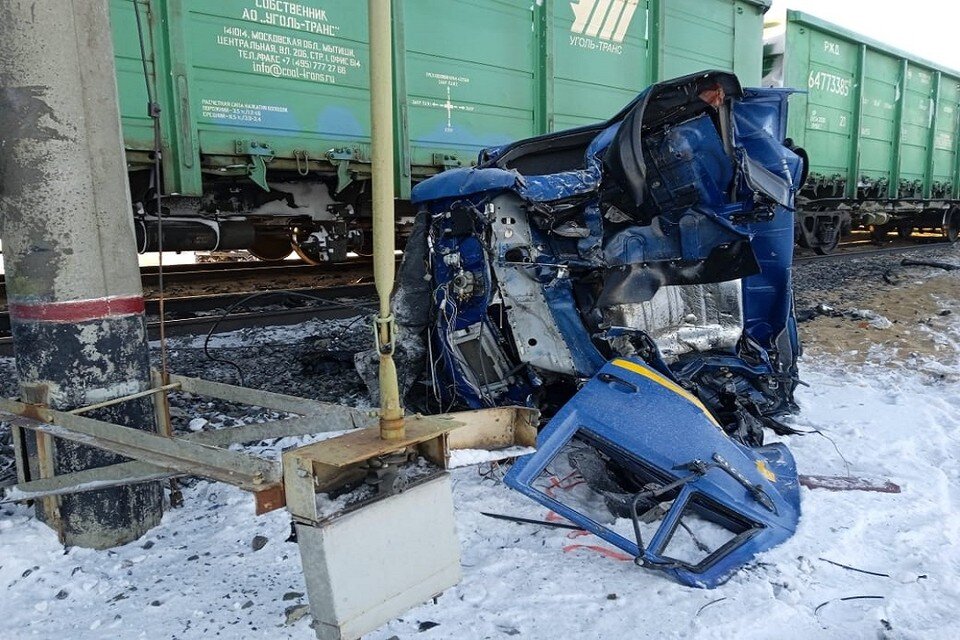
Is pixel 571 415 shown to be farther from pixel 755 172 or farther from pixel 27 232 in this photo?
pixel 27 232

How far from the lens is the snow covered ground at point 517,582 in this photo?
2154mm

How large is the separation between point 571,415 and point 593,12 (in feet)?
23.4

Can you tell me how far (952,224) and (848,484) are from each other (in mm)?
18680

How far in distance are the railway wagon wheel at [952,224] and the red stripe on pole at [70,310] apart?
2059cm

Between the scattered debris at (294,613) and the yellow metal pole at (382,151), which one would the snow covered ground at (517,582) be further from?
the yellow metal pole at (382,151)

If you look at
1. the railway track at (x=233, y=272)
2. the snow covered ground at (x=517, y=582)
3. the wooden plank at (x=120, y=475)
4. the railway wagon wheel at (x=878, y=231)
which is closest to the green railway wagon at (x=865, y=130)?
the railway wagon wheel at (x=878, y=231)

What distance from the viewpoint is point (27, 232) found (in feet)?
8.07

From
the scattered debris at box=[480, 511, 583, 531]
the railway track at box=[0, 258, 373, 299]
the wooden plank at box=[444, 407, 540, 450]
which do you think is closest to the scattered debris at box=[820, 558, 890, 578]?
the scattered debris at box=[480, 511, 583, 531]

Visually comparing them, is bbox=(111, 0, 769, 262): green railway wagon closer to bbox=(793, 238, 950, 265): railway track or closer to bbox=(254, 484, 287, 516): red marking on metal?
bbox=(254, 484, 287, 516): red marking on metal

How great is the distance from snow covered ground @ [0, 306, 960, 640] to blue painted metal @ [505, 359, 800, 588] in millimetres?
91

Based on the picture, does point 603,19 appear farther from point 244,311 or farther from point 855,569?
point 855,569

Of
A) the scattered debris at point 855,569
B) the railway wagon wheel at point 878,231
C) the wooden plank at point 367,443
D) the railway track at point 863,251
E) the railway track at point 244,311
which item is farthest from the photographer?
the railway wagon wheel at point 878,231

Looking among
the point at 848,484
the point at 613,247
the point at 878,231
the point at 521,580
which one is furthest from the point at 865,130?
the point at 521,580

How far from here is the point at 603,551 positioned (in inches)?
104
